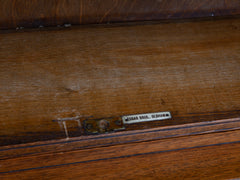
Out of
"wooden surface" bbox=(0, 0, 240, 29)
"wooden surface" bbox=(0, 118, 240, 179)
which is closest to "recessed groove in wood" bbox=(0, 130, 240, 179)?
"wooden surface" bbox=(0, 118, 240, 179)

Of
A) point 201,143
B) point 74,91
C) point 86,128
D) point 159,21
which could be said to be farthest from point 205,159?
point 159,21

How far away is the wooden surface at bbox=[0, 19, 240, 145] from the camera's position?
1.03 meters

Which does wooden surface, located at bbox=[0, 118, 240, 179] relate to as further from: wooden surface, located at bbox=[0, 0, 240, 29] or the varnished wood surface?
wooden surface, located at bbox=[0, 0, 240, 29]

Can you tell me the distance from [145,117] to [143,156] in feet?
0.53

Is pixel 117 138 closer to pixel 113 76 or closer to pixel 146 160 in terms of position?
pixel 146 160

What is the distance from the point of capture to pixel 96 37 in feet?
4.09

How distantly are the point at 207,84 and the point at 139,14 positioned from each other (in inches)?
19.3

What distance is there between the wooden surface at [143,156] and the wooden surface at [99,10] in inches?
23.5

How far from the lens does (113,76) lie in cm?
115

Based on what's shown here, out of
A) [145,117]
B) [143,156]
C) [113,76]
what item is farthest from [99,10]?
[143,156]

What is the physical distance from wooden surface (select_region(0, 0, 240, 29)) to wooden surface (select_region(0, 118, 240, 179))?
1.96 feet

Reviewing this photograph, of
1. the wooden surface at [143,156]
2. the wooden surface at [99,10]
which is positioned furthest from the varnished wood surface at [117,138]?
the wooden surface at [99,10]

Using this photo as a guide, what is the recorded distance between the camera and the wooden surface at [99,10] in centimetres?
110

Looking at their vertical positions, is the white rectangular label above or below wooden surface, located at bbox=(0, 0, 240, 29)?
below
